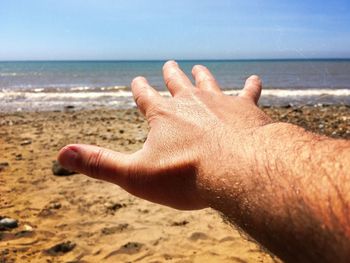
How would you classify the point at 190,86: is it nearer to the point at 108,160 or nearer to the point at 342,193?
the point at 108,160

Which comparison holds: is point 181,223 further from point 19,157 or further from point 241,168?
point 19,157

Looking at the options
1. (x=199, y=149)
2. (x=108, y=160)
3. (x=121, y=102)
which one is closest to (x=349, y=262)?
(x=199, y=149)

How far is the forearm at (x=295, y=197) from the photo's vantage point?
0.93 metres

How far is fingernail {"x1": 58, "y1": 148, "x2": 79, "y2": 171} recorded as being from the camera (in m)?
1.67

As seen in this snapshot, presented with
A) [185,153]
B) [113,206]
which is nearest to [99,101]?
[113,206]

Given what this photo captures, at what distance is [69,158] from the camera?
5.53 feet

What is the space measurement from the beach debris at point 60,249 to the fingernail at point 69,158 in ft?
8.71

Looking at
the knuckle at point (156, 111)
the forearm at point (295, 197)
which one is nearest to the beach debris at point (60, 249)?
the knuckle at point (156, 111)

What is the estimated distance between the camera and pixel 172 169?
146cm

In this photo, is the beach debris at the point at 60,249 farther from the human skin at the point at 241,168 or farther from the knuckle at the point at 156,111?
the knuckle at the point at 156,111

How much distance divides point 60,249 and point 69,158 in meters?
2.74

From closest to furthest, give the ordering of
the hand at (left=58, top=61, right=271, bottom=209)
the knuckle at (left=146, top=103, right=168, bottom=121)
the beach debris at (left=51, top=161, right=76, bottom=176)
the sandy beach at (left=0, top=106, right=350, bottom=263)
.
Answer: the hand at (left=58, top=61, right=271, bottom=209)
the knuckle at (left=146, top=103, right=168, bottom=121)
the sandy beach at (left=0, top=106, right=350, bottom=263)
the beach debris at (left=51, top=161, right=76, bottom=176)

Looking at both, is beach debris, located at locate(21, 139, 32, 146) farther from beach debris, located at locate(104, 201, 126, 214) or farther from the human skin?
the human skin

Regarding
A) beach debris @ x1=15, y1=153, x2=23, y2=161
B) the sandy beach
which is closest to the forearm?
the sandy beach
